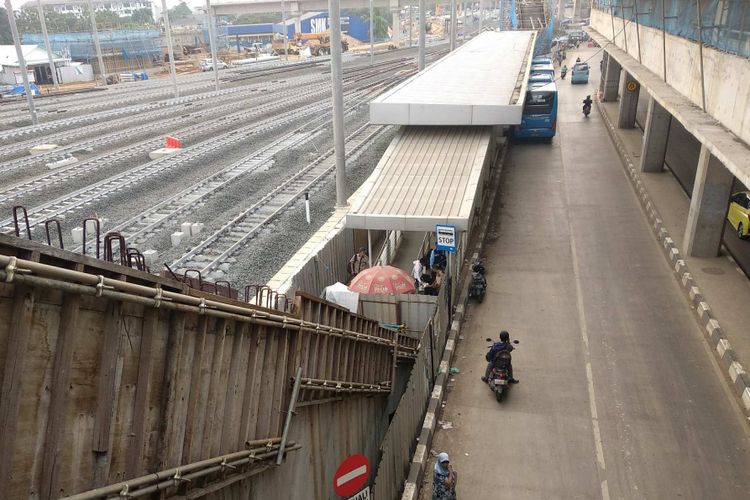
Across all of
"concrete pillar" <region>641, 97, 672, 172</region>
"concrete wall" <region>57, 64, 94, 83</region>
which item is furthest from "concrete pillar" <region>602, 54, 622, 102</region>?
"concrete wall" <region>57, 64, 94, 83</region>

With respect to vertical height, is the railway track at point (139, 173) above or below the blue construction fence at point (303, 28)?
below

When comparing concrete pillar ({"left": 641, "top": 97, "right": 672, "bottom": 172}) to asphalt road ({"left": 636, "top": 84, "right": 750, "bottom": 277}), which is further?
concrete pillar ({"left": 641, "top": 97, "right": 672, "bottom": 172})

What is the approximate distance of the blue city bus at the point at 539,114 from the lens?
28.7 metres

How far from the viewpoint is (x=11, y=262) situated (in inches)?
125

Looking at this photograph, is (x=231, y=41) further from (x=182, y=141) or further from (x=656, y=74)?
(x=656, y=74)

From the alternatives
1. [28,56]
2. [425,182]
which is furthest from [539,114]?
[28,56]

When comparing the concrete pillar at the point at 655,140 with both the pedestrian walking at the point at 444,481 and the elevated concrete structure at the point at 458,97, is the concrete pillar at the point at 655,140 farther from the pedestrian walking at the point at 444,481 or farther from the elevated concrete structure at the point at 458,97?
the pedestrian walking at the point at 444,481

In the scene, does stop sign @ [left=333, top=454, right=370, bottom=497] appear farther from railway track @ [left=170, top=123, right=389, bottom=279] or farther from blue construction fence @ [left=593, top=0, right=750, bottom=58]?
blue construction fence @ [left=593, top=0, right=750, bottom=58]

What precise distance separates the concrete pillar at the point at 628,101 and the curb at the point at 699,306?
10.0 m

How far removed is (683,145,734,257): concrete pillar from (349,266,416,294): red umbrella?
307 inches

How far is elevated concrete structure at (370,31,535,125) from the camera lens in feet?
57.7

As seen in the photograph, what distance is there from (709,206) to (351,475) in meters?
11.8

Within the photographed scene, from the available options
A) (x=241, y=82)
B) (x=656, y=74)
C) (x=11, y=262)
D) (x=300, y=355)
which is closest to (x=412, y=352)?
(x=300, y=355)

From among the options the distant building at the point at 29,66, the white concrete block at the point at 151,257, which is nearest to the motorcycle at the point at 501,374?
the white concrete block at the point at 151,257
